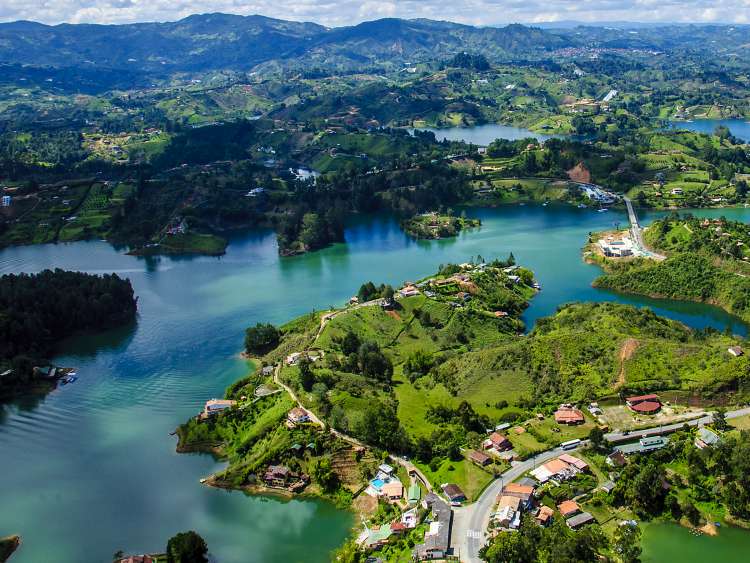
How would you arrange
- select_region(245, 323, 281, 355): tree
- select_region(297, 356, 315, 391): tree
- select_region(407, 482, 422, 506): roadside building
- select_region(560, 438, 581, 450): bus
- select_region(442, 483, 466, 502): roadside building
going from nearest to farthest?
select_region(442, 483, 466, 502): roadside building, select_region(407, 482, 422, 506): roadside building, select_region(560, 438, 581, 450): bus, select_region(297, 356, 315, 391): tree, select_region(245, 323, 281, 355): tree

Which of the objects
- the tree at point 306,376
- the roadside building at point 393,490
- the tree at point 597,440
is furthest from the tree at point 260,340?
the tree at point 597,440

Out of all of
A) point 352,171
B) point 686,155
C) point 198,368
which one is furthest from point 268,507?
point 686,155

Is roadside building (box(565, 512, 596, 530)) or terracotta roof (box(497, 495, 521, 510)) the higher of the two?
terracotta roof (box(497, 495, 521, 510))

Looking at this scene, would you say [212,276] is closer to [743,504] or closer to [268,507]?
[268,507]

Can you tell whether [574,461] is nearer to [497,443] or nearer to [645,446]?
[497,443]

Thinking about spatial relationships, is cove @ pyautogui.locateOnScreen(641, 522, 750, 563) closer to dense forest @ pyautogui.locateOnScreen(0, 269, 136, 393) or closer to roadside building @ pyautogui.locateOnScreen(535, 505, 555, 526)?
roadside building @ pyautogui.locateOnScreen(535, 505, 555, 526)

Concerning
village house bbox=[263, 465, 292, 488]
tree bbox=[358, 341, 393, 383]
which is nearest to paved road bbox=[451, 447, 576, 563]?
village house bbox=[263, 465, 292, 488]
